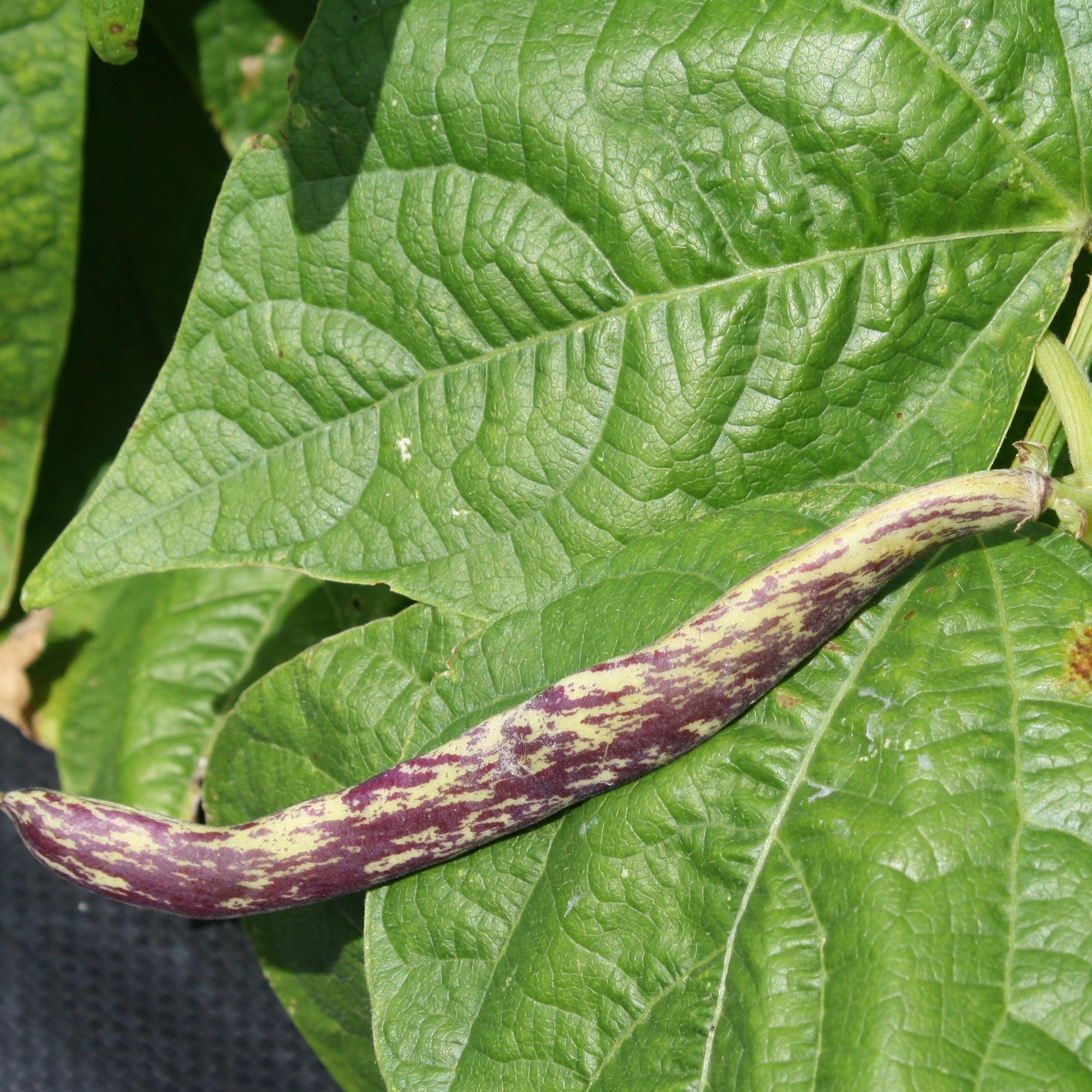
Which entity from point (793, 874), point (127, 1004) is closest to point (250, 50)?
point (793, 874)

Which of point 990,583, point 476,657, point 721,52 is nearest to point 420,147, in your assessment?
point 721,52

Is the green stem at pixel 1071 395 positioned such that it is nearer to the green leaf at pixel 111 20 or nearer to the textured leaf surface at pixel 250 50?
the green leaf at pixel 111 20

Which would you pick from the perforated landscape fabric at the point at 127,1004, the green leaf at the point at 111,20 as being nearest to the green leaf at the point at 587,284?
the green leaf at the point at 111,20

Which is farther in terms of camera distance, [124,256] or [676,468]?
[124,256]

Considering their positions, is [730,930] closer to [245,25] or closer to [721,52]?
[721,52]

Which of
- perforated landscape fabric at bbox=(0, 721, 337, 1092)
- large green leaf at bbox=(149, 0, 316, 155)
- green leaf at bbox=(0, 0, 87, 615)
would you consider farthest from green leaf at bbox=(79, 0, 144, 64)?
perforated landscape fabric at bbox=(0, 721, 337, 1092)

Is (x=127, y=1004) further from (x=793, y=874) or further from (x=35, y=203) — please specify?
(x=793, y=874)
